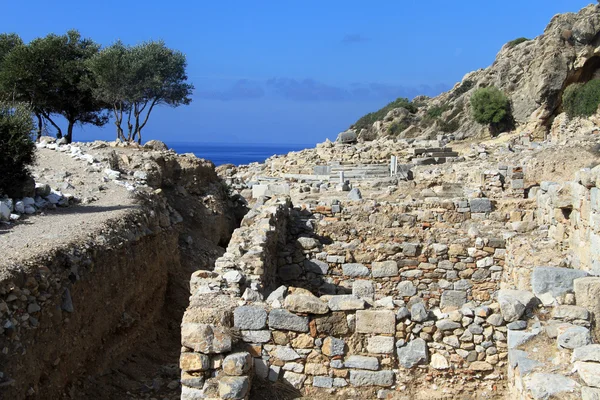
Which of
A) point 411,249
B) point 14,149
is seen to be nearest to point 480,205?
point 411,249

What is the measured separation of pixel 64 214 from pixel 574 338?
30.2 ft

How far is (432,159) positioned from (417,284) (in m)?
21.4

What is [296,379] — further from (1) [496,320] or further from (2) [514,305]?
(2) [514,305]

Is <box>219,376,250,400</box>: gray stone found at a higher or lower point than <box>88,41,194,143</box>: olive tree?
lower

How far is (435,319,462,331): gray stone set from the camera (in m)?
6.04

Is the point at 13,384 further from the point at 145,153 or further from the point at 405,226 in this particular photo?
the point at 145,153

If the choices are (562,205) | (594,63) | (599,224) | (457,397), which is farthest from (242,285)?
(594,63)

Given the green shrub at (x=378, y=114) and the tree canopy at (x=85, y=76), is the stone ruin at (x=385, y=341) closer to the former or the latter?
the tree canopy at (x=85, y=76)

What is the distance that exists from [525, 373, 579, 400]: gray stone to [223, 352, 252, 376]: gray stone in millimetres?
2330

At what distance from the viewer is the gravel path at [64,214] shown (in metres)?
8.68

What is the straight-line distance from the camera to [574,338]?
527cm

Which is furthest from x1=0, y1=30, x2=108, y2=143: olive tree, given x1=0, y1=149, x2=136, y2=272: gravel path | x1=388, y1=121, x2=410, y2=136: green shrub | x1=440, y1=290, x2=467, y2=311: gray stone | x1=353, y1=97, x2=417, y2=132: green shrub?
x1=353, y1=97, x2=417, y2=132: green shrub

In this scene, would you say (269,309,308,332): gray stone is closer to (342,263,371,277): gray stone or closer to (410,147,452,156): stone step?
(342,263,371,277): gray stone

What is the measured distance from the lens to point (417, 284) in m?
10.9
